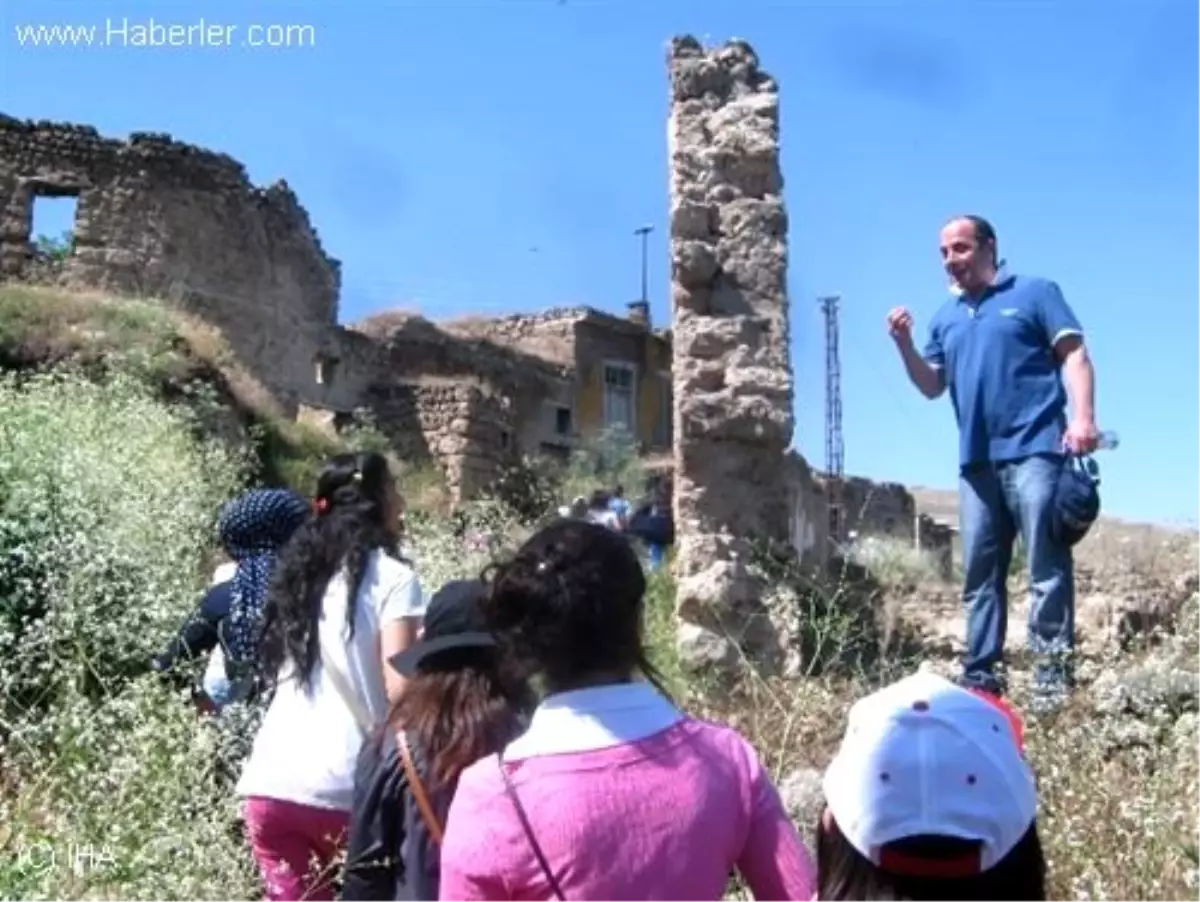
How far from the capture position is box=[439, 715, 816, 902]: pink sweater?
2.28 metres

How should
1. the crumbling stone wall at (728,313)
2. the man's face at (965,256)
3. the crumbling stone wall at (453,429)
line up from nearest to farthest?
the man's face at (965,256) < the crumbling stone wall at (728,313) < the crumbling stone wall at (453,429)

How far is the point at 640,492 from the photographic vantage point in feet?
68.0

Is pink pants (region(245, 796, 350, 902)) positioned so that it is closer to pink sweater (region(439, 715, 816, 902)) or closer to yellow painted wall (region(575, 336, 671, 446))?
pink sweater (region(439, 715, 816, 902))

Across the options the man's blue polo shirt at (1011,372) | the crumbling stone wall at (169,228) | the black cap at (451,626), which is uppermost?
the crumbling stone wall at (169,228)

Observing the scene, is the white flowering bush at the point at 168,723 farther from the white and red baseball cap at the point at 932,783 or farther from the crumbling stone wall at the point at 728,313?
the white and red baseball cap at the point at 932,783

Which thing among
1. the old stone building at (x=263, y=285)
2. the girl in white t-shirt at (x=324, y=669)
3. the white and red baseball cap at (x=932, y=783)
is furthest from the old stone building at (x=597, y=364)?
the white and red baseball cap at (x=932, y=783)

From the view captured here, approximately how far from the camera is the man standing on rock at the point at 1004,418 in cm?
468

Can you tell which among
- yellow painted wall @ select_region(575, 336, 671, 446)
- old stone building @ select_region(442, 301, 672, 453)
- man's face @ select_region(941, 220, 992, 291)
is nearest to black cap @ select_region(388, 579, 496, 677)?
man's face @ select_region(941, 220, 992, 291)

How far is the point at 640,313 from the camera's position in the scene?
30.7 m

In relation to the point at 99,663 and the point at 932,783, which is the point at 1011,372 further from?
the point at 932,783

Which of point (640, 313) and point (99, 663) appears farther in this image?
point (640, 313)

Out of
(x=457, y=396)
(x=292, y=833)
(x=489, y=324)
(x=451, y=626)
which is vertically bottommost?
(x=292, y=833)

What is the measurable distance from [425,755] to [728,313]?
467 centimetres

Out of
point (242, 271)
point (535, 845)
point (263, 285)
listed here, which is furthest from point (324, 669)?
point (263, 285)
